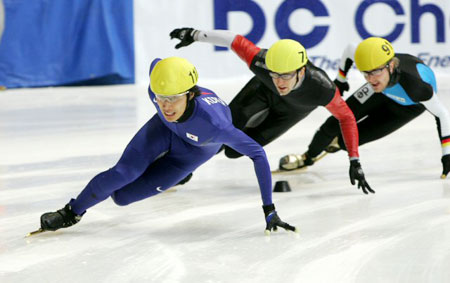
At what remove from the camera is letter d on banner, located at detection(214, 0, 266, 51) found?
1089 centimetres

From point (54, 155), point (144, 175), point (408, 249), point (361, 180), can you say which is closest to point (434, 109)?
point (361, 180)

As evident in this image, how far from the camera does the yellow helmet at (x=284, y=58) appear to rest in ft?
12.8

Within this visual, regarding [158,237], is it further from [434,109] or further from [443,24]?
[443,24]

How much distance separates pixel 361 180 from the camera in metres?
4.20

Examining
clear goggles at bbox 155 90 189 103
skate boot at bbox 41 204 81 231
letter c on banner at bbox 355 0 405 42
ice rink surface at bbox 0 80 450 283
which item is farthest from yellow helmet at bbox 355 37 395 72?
letter c on banner at bbox 355 0 405 42

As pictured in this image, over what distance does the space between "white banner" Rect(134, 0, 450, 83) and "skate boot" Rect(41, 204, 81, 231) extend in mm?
7402

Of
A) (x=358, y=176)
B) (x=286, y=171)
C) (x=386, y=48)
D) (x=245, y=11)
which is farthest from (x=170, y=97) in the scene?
(x=245, y=11)

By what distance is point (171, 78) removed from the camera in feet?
10.6

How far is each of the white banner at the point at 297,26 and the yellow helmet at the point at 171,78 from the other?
7542 mm

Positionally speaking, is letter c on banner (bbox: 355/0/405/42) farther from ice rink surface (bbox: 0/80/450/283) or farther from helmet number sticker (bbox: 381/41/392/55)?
helmet number sticker (bbox: 381/41/392/55)

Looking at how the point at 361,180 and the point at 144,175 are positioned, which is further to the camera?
the point at 361,180

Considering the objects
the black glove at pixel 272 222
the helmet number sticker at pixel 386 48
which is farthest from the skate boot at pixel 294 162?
the black glove at pixel 272 222

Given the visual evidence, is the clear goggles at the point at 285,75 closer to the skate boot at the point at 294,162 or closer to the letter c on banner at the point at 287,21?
the skate boot at the point at 294,162

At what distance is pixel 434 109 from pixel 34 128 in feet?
12.8
